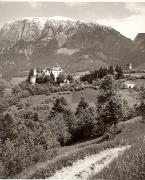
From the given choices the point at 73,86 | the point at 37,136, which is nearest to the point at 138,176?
the point at 37,136

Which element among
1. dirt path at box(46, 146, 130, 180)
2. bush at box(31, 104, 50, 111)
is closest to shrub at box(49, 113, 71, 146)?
bush at box(31, 104, 50, 111)

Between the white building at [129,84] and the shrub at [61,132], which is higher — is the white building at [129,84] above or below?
above

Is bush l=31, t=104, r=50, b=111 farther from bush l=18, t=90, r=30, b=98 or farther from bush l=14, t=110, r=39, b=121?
bush l=18, t=90, r=30, b=98

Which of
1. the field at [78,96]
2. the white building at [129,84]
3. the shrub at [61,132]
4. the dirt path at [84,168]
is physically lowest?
the shrub at [61,132]

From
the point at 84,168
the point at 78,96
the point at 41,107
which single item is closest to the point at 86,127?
the point at 41,107

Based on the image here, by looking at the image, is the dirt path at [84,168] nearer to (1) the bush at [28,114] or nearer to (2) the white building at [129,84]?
(1) the bush at [28,114]

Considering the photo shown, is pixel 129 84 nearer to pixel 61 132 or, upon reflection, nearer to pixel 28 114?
pixel 28 114

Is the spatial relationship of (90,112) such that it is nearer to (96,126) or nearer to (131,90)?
(96,126)

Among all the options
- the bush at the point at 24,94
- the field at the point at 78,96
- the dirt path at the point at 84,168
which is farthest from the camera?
the bush at the point at 24,94

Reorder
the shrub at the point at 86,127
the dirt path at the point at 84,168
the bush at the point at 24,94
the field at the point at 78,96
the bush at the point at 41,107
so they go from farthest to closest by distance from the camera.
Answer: the bush at the point at 24,94, the field at the point at 78,96, the bush at the point at 41,107, the shrub at the point at 86,127, the dirt path at the point at 84,168

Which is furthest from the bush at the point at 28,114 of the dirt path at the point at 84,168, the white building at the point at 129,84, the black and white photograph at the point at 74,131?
the dirt path at the point at 84,168

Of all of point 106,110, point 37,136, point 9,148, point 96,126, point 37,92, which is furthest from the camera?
point 37,92
